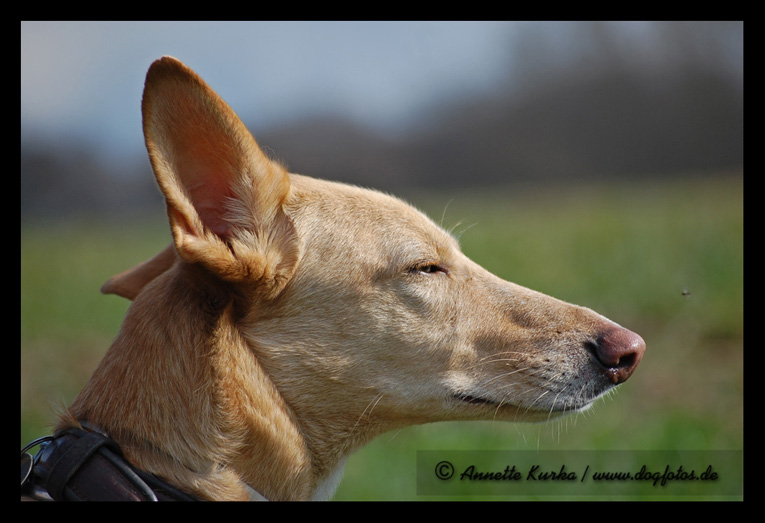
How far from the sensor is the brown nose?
9.22 ft

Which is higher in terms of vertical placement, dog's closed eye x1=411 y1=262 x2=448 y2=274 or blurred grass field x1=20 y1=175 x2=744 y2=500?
dog's closed eye x1=411 y1=262 x2=448 y2=274

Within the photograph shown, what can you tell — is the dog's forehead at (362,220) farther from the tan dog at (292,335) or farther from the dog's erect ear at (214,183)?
the dog's erect ear at (214,183)

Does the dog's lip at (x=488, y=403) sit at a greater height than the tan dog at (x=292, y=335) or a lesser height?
lesser

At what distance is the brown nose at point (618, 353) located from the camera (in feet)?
9.22

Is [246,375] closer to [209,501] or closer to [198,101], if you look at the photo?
[209,501]

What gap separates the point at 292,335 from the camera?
2.78 meters

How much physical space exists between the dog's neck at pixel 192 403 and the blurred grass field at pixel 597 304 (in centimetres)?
31

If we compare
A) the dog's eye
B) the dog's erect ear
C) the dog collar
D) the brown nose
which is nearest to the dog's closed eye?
the dog's eye

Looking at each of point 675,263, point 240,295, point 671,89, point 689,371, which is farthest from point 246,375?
point 671,89

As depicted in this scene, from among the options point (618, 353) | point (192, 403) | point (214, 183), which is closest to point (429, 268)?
point (618, 353)

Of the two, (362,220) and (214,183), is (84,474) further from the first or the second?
(362,220)

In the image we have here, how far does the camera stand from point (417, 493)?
528 centimetres

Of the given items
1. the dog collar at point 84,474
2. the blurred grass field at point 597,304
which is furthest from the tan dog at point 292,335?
the blurred grass field at point 597,304

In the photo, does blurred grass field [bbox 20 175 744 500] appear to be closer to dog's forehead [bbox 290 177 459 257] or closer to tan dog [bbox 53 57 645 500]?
tan dog [bbox 53 57 645 500]
